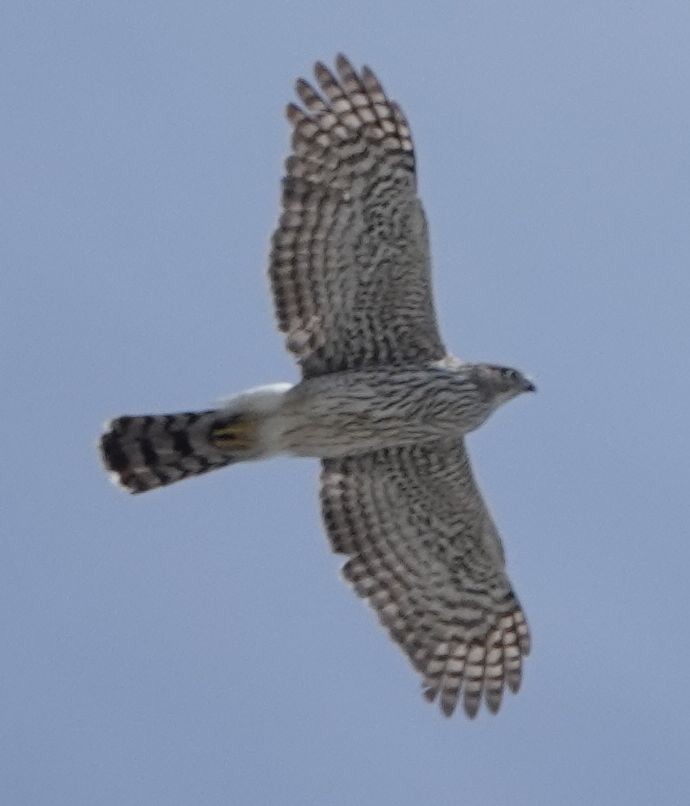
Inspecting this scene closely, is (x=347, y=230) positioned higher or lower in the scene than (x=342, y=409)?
higher

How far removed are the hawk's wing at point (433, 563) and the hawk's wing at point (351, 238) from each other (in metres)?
0.87

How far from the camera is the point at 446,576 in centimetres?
1847

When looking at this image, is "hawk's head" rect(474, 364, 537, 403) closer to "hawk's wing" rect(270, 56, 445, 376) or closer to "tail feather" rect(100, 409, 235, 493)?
"hawk's wing" rect(270, 56, 445, 376)

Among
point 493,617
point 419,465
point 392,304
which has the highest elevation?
point 392,304

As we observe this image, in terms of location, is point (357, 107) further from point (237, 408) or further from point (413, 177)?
point (237, 408)

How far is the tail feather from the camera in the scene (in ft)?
57.2

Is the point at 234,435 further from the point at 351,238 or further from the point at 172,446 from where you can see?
the point at 351,238

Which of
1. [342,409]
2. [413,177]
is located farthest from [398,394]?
[413,177]

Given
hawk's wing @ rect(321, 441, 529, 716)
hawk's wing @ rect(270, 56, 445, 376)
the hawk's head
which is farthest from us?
hawk's wing @ rect(321, 441, 529, 716)

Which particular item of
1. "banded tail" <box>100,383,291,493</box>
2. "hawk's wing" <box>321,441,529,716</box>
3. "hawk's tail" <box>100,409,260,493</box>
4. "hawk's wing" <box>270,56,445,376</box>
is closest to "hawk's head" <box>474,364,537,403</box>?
"hawk's wing" <box>270,56,445,376</box>

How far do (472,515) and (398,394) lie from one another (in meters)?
1.30

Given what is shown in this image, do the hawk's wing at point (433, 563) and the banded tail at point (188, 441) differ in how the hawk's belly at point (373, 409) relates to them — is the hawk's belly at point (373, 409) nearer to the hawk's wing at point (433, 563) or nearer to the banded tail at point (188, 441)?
the banded tail at point (188, 441)

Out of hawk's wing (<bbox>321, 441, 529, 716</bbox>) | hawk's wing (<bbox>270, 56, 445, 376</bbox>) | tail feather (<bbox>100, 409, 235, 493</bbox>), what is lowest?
hawk's wing (<bbox>321, 441, 529, 716</bbox>)

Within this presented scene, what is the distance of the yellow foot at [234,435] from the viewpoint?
57.1ft
